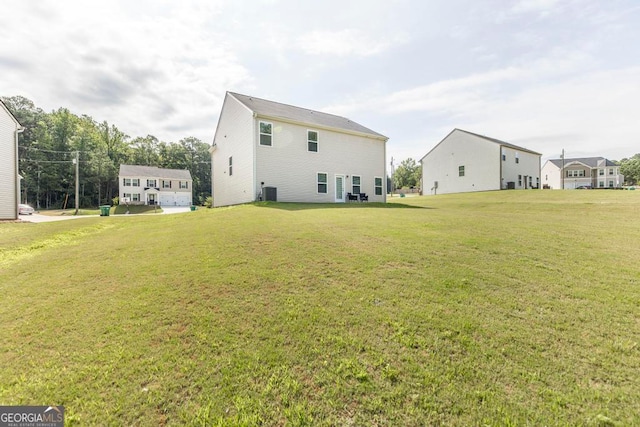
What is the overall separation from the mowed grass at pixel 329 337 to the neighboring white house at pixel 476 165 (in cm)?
2836

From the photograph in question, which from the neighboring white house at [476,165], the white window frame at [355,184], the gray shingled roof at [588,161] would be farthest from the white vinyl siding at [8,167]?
the gray shingled roof at [588,161]

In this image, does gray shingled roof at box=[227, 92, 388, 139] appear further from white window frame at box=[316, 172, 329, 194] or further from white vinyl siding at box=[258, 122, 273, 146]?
white window frame at box=[316, 172, 329, 194]

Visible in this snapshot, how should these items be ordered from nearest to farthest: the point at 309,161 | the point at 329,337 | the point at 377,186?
the point at 329,337 < the point at 309,161 < the point at 377,186

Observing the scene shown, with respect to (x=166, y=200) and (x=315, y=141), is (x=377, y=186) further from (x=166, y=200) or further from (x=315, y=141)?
(x=166, y=200)

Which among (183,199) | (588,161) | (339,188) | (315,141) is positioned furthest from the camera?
(588,161)

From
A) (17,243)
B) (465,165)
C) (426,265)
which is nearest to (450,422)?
(426,265)

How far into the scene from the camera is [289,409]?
2238 mm

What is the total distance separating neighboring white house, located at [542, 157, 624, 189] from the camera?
53938mm

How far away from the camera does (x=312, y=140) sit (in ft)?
59.4

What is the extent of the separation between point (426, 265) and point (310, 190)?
13.5 metres

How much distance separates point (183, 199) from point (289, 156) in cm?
4008

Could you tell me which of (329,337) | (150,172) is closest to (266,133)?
(329,337)

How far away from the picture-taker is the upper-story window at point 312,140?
17.9 meters

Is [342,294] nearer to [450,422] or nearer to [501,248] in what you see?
[450,422]
